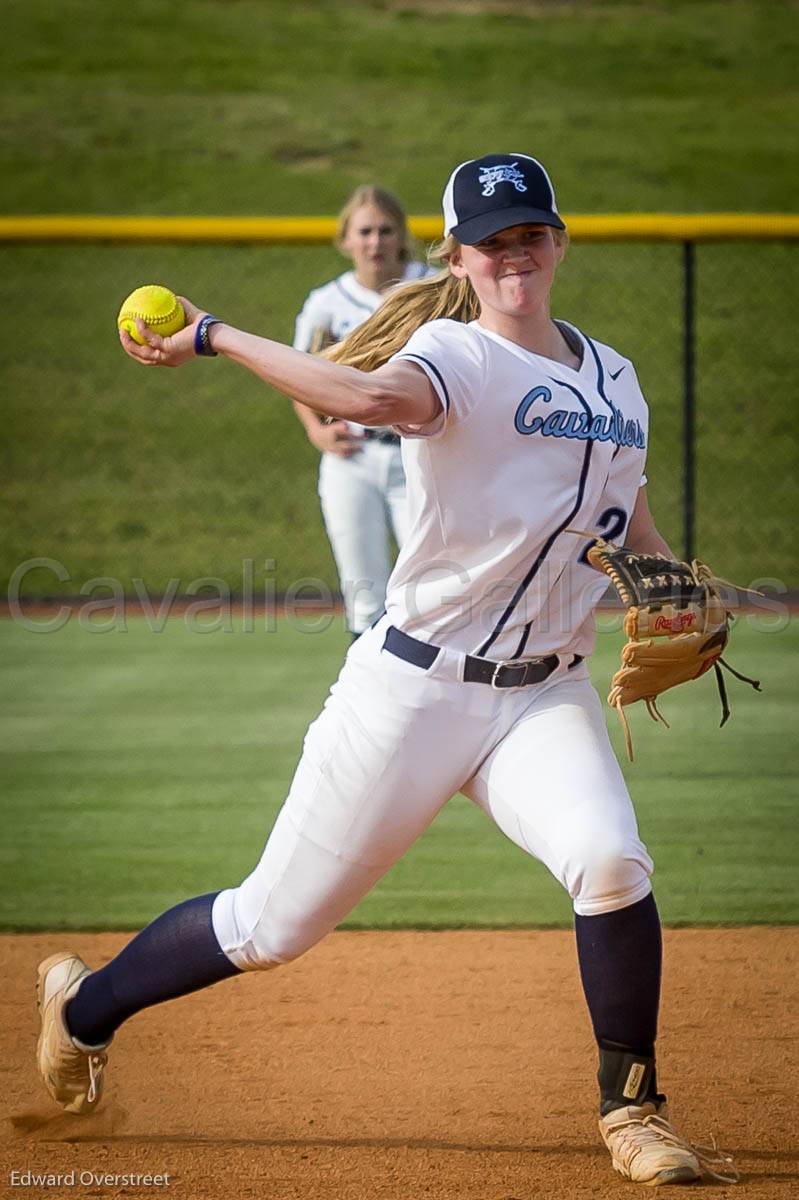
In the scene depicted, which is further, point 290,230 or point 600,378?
point 290,230

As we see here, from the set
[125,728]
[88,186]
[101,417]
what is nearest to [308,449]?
[101,417]

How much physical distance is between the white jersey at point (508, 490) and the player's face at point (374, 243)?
3277mm

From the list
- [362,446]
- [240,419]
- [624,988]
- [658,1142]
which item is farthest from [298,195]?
[658,1142]

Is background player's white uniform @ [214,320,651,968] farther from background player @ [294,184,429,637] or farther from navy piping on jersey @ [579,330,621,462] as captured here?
background player @ [294,184,429,637]

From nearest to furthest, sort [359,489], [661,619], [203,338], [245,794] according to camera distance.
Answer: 1. [203,338]
2. [661,619]
3. [245,794]
4. [359,489]

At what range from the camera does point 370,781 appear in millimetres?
3000

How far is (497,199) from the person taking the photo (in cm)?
294

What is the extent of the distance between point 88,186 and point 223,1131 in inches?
689

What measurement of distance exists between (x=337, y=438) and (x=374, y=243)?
2.61 feet

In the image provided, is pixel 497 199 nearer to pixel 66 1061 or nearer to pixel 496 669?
pixel 496 669

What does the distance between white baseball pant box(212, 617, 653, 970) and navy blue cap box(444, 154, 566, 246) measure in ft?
2.64

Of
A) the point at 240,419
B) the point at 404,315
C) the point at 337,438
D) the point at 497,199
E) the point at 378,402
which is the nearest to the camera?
the point at 378,402

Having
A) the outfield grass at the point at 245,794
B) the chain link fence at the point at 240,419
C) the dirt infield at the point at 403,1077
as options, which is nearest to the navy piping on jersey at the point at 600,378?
the dirt infield at the point at 403,1077

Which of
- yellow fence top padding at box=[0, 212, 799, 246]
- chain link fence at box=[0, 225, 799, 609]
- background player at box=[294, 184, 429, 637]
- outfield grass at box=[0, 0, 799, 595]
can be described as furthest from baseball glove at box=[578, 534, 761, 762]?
chain link fence at box=[0, 225, 799, 609]
